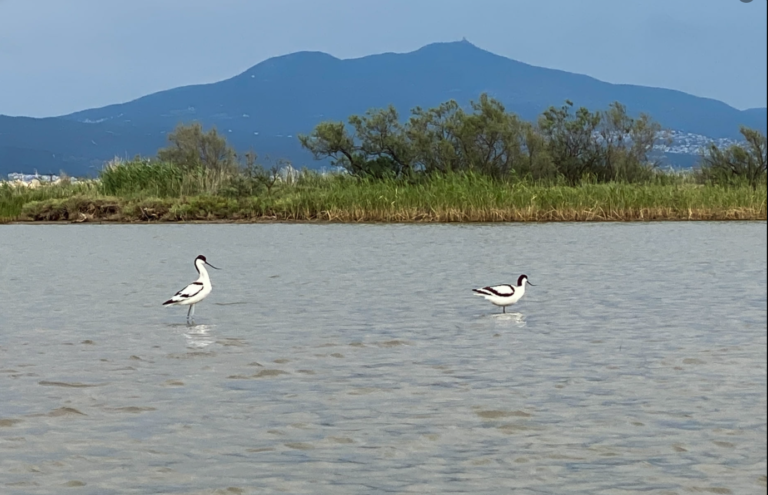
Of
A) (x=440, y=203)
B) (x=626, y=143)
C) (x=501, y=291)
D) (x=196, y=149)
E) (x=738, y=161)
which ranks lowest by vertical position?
(x=501, y=291)

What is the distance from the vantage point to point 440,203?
37312mm

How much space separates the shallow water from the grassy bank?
12366 mm

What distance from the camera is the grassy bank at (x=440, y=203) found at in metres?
36.5

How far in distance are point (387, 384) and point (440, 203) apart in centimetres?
2613

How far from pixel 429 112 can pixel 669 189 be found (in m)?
11.6

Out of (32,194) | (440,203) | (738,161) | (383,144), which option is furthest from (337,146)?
(738,161)

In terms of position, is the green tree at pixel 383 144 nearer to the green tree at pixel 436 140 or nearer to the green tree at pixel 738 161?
the green tree at pixel 436 140

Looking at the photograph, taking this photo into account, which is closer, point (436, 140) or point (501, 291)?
point (501, 291)

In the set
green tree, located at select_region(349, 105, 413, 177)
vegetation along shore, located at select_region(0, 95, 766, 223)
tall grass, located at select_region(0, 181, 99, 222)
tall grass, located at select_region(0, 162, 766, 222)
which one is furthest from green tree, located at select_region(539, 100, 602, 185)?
tall grass, located at select_region(0, 181, 99, 222)

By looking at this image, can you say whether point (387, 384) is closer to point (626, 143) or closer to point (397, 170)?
point (397, 170)

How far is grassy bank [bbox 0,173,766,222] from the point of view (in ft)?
120

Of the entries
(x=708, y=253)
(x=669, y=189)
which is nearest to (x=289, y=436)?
(x=708, y=253)

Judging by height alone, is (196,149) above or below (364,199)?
above

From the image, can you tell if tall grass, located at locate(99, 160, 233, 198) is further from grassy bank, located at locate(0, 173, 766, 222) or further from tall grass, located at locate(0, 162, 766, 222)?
grassy bank, located at locate(0, 173, 766, 222)
